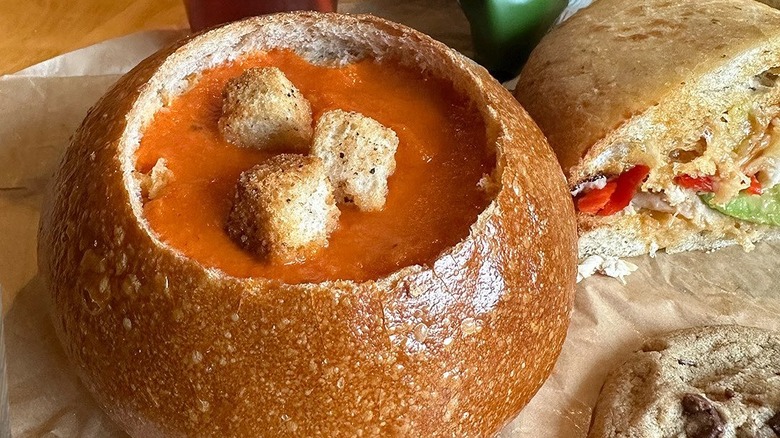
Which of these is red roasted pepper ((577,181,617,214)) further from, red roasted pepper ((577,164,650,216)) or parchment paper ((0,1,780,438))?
parchment paper ((0,1,780,438))

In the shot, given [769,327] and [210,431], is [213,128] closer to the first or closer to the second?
[210,431]

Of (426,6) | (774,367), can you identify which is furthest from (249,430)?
(426,6)

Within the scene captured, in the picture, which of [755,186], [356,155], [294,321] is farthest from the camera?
[755,186]

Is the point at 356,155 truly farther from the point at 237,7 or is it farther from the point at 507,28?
the point at 237,7

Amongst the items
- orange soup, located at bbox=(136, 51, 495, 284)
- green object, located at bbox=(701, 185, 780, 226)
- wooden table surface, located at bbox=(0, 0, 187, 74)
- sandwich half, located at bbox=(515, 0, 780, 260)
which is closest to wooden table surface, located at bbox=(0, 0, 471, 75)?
wooden table surface, located at bbox=(0, 0, 187, 74)

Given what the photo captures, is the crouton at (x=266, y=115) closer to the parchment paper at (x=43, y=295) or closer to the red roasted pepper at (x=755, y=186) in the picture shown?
the parchment paper at (x=43, y=295)

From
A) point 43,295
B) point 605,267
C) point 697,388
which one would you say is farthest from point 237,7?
point 697,388

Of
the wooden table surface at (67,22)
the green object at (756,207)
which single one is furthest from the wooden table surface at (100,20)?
the green object at (756,207)
